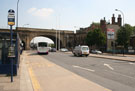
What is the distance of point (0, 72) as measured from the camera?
9.73 metres

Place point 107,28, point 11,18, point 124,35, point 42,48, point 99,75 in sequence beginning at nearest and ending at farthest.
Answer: point 11,18, point 99,75, point 42,48, point 124,35, point 107,28

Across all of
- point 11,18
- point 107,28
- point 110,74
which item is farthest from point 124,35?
point 11,18

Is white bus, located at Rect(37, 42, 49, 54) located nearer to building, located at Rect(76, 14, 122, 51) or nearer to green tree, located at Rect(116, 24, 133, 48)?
building, located at Rect(76, 14, 122, 51)

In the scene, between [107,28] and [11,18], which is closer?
[11,18]

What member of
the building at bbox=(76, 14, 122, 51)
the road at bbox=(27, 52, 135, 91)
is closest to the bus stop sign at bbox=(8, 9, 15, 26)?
the road at bbox=(27, 52, 135, 91)

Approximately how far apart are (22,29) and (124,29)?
4410 centimetres

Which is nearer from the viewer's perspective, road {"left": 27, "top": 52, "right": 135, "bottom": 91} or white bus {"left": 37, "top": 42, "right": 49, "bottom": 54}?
road {"left": 27, "top": 52, "right": 135, "bottom": 91}

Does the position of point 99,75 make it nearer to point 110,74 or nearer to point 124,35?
point 110,74

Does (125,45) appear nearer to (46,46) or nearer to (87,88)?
(46,46)

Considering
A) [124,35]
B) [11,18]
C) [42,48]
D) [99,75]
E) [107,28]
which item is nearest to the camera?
[11,18]

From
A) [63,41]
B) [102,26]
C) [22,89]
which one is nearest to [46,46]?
[22,89]

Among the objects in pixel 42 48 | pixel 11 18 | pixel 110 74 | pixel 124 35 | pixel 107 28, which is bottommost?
pixel 110 74

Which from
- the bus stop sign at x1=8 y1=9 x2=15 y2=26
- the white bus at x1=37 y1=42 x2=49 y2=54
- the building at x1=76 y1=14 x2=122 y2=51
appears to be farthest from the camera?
the building at x1=76 y1=14 x2=122 y2=51

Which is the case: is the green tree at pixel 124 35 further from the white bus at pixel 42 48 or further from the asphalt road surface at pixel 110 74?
the asphalt road surface at pixel 110 74
